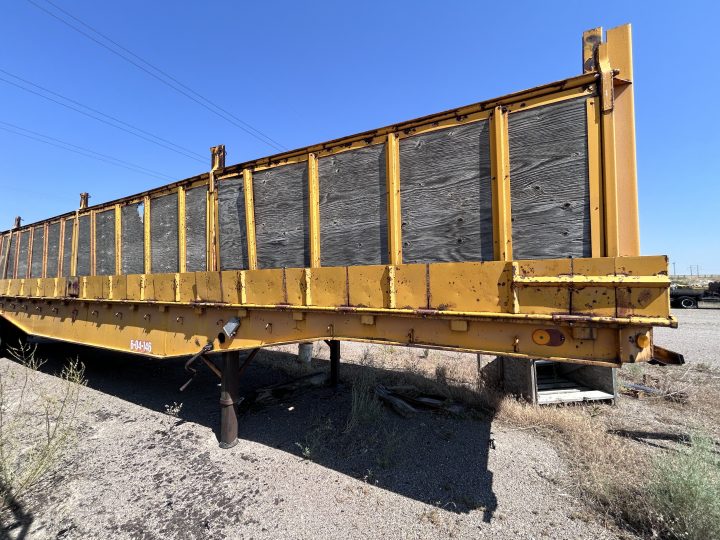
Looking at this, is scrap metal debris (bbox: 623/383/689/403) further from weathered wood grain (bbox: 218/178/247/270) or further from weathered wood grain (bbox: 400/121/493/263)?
weathered wood grain (bbox: 218/178/247/270)

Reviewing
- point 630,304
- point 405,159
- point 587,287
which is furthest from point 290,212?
point 630,304

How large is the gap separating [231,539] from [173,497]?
0.91m

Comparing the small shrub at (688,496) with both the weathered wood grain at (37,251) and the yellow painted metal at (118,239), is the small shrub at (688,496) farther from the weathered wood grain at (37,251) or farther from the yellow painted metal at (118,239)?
the weathered wood grain at (37,251)

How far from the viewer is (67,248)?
6188 millimetres

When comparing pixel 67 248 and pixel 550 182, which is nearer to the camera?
pixel 550 182

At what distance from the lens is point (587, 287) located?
2213 mm

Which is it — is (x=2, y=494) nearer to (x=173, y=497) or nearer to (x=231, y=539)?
(x=173, y=497)

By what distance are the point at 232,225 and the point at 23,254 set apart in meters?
6.79

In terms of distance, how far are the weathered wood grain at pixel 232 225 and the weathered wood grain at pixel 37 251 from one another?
17.8 ft

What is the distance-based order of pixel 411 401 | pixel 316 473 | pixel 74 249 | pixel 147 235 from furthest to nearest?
1. pixel 74 249
2. pixel 411 401
3. pixel 147 235
4. pixel 316 473

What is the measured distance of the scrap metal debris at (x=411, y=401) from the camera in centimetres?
485

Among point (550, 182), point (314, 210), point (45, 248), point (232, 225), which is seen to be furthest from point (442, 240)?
point (45, 248)

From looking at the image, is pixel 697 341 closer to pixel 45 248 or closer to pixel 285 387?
pixel 285 387

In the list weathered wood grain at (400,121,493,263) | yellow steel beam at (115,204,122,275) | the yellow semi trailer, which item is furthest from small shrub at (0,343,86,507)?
weathered wood grain at (400,121,493,263)
